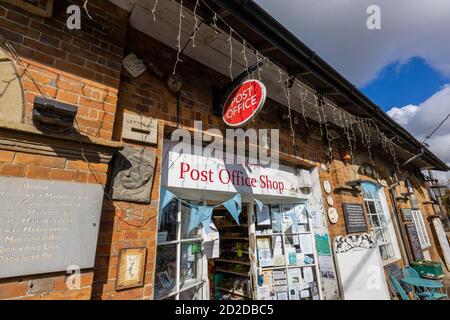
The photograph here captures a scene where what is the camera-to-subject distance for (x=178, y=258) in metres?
2.25

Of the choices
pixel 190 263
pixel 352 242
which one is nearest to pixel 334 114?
pixel 352 242

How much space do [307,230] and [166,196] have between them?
2.67 metres

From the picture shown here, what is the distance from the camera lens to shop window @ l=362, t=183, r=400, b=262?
4988 mm

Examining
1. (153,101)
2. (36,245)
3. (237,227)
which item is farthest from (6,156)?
(237,227)

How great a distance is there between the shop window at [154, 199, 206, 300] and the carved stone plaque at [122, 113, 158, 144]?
776 mm

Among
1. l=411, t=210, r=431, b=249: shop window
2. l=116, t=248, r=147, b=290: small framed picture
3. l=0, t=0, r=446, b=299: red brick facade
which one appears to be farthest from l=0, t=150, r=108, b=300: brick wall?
l=411, t=210, r=431, b=249: shop window

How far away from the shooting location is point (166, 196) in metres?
2.19

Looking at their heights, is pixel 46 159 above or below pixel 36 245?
above

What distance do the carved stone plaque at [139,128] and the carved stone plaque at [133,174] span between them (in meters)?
0.11

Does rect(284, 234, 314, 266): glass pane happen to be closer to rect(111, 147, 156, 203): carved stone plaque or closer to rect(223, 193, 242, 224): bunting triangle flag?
rect(223, 193, 242, 224): bunting triangle flag

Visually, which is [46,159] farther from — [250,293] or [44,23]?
[250,293]

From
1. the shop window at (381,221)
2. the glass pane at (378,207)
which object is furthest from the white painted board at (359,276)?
the glass pane at (378,207)

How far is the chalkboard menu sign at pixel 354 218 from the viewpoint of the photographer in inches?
155

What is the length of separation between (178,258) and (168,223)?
387 millimetres
